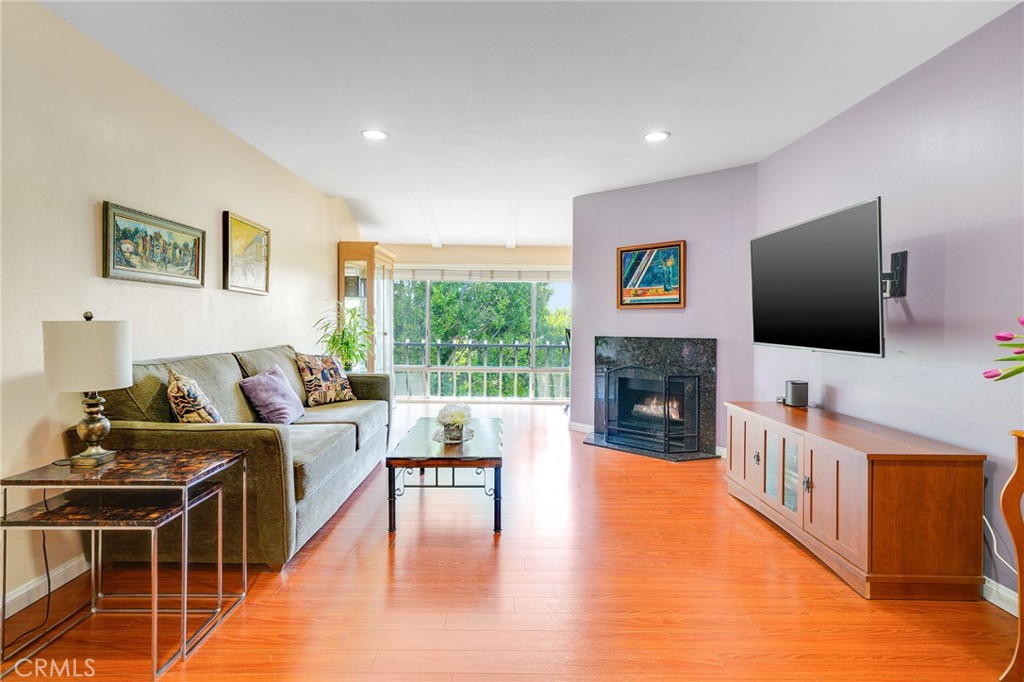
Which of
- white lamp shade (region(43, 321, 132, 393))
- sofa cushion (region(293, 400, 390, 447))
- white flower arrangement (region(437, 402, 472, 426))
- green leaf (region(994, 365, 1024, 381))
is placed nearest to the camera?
green leaf (region(994, 365, 1024, 381))

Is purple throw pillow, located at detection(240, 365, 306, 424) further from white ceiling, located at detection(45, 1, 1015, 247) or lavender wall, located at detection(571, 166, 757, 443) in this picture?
lavender wall, located at detection(571, 166, 757, 443)

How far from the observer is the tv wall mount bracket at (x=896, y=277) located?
263 cm

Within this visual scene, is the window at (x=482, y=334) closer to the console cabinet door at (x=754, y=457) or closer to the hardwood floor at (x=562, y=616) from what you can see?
the console cabinet door at (x=754, y=457)

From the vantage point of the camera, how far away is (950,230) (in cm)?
239

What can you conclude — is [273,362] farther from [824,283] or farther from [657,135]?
[824,283]

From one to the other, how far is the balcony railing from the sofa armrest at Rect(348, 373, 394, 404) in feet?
10.4

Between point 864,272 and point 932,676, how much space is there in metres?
1.67

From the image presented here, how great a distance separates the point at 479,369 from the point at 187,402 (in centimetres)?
530

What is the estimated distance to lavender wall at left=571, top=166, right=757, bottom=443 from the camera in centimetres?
438

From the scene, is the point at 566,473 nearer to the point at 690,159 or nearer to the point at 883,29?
the point at 690,159

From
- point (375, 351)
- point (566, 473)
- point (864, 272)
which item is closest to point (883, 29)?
point (864, 272)

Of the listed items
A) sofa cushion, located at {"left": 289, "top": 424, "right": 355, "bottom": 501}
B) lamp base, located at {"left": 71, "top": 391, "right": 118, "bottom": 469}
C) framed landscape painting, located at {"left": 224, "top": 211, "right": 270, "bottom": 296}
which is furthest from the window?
lamp base, located at {"left": 71, "top": 391, "right": 118, "bottom": 469}

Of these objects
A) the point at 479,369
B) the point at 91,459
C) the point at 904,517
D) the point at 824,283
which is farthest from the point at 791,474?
the point at 479,369

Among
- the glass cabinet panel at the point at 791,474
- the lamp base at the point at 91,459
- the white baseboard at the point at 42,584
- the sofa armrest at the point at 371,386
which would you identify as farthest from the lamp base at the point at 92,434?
the glass cabinet panel at the point at 791,474
